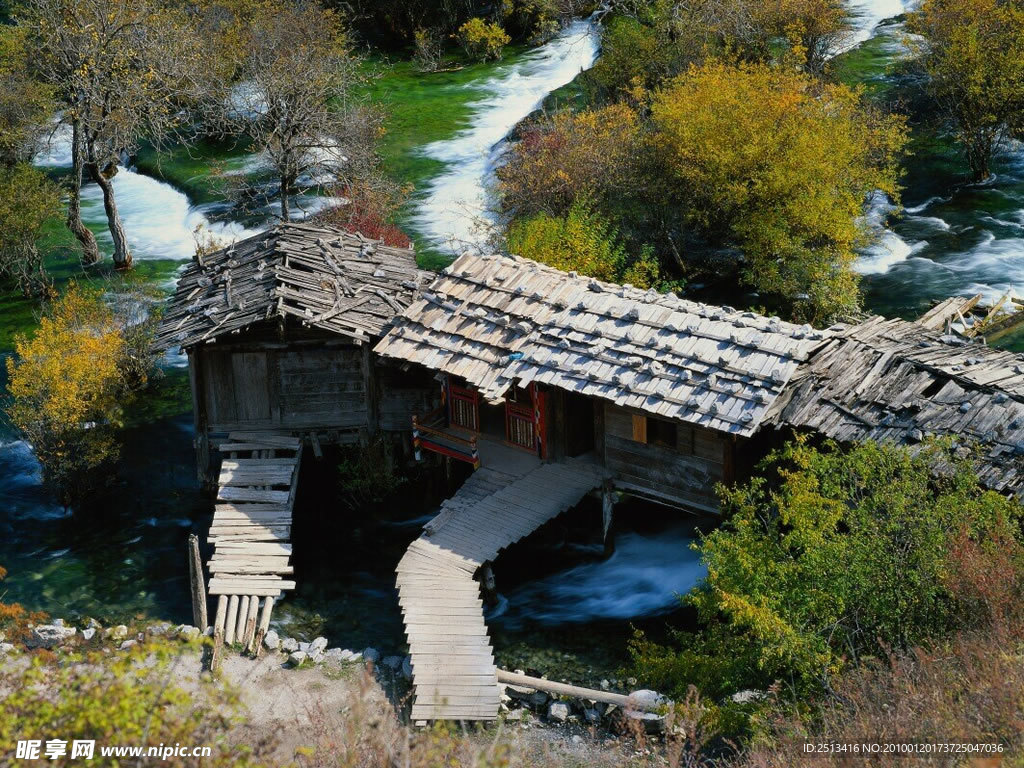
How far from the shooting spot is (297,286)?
24938 mm

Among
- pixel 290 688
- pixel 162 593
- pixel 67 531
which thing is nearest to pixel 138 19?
pixel 67 531

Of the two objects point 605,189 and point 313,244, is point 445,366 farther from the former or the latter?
point 605,189

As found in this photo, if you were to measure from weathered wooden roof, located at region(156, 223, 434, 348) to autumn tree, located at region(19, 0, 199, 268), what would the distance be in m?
10.7

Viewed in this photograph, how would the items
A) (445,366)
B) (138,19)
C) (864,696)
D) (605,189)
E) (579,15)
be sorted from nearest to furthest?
(864,696), (445,366), (605,189), (138,19), (579,15)

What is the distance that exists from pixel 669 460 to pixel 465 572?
431 cm

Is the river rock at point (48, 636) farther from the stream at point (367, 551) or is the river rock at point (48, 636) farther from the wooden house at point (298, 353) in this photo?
the wooden house at point (298, 353)

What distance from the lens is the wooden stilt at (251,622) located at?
20.2 m

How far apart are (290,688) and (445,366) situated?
Answer: 689cm

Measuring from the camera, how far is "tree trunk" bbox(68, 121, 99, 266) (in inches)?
1415

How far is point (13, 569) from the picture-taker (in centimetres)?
2381

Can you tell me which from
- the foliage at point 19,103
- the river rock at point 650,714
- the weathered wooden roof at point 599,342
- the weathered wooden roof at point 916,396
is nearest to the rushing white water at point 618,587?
the river rock at point 650,714

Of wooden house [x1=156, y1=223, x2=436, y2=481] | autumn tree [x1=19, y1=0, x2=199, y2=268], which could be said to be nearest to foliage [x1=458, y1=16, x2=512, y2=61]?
autumn tree [x1=19, y1=0, x2=199, y2=268]

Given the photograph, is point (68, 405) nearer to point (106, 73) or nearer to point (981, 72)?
point (106, 73)

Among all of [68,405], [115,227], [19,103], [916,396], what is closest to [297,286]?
[68,405]
